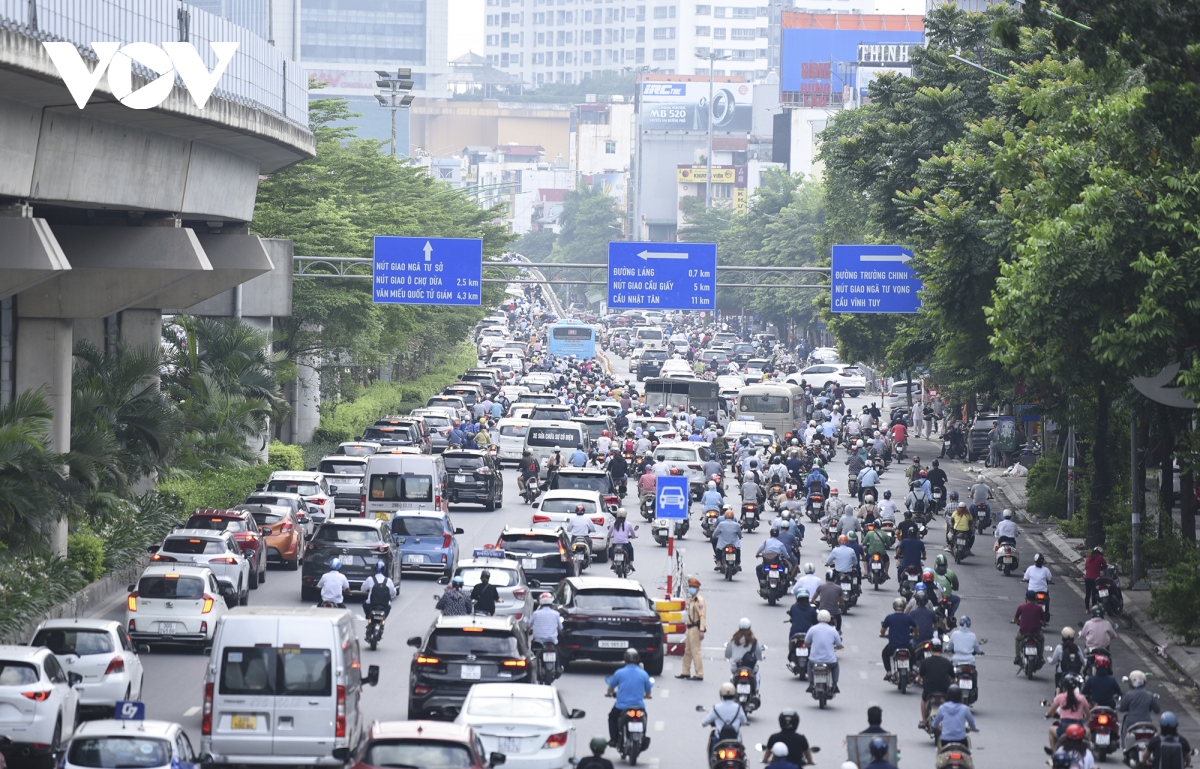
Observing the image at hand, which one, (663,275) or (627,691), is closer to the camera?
(627,691)

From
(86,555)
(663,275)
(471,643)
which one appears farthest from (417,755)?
(663,275)

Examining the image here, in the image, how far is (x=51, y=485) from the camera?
2492 cm

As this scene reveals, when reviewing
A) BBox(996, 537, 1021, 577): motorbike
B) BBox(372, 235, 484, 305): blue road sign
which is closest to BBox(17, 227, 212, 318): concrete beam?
BBox(996, 537, 1021, 577): motorbike

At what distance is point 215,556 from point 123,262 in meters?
5.85

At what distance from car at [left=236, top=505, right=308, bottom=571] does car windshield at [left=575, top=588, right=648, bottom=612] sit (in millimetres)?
10844

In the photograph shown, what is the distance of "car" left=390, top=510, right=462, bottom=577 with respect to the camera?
3122 centimetres

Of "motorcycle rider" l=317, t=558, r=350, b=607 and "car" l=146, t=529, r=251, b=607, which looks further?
"car" l=146, t=529, r=251, b=607

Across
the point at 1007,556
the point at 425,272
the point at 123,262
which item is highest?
the point at 425,272

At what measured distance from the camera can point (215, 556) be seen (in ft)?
90.1

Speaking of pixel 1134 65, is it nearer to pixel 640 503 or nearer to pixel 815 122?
pixel 640 503

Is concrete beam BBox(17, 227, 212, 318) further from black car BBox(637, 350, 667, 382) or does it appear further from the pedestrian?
black car BBox(637, 350, 667, 382)

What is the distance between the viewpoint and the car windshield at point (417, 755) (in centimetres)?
1422

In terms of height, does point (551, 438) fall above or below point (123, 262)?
below

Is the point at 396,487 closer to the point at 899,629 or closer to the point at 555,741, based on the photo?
the point at 899,629
